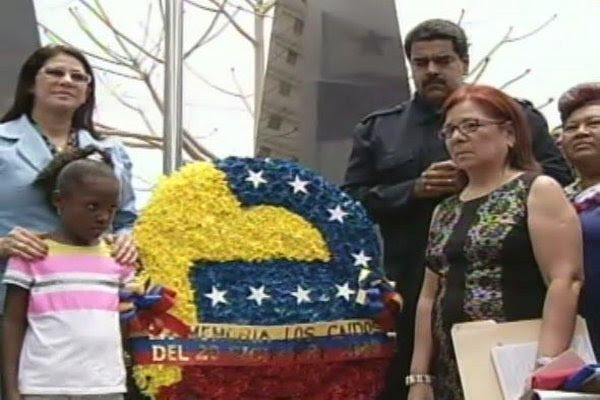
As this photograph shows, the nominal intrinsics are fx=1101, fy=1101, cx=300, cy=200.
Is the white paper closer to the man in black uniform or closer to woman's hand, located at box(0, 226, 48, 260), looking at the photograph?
the man in black uniform

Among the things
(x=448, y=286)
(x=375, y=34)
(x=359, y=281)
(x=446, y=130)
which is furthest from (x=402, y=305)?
(x=375, y=34)

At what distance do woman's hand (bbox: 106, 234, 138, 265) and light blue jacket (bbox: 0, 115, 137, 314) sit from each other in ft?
0.50

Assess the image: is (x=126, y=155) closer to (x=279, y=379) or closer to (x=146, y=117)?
(x=279, y=379)

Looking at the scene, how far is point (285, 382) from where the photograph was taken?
2.70 m

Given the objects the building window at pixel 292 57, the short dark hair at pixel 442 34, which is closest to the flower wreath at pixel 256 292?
the short dark hair at pixel 442 34

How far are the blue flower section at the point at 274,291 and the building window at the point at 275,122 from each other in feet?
8.42

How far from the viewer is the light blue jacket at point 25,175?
2.66 meters

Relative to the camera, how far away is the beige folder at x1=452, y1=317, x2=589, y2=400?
2305 mm

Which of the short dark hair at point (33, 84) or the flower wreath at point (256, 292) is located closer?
the flower wreath at point (256, 292)

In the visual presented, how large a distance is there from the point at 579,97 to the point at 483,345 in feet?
2.37

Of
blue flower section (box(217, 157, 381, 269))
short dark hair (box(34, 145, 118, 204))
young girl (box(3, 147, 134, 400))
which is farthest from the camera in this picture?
blue flower section (box(217, 157, 381, 269))

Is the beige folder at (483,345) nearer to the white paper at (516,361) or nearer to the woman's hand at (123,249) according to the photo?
the white paper at (516,361)

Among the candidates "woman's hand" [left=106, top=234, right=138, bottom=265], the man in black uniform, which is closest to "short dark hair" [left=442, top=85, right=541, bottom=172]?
the man in black uniform

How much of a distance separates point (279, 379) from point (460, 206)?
2.00 feet
